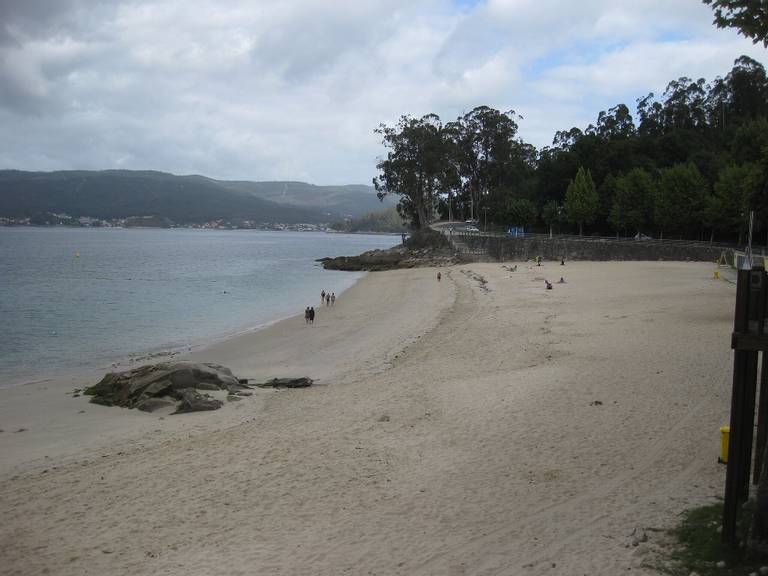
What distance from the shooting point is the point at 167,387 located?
15.4m

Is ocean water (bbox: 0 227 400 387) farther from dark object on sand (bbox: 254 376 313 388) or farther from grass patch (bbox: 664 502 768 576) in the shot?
grass patch (bbox: 664 502 768 576)

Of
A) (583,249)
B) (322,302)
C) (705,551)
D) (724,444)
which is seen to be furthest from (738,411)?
(583,249)

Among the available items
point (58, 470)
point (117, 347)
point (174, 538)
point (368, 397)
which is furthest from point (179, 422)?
point (117, 347)

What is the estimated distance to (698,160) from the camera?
6431 centimetres

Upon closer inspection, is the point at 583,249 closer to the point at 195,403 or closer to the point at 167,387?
the point at 167,387

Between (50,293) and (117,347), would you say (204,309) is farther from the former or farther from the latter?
(50,293)

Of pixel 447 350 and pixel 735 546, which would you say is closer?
pixel 735 546

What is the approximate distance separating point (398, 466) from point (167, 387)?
807cm

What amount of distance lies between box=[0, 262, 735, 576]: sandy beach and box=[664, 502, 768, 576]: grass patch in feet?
0.78

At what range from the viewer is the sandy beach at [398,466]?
6.97 metres

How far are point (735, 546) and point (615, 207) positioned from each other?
58.3m

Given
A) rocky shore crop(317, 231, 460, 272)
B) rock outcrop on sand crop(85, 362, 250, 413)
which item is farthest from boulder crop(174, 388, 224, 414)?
rocky shore crop(317, 231, 460, 272)

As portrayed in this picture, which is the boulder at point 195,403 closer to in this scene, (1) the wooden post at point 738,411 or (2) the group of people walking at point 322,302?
(1) the wooden post at point 738,411

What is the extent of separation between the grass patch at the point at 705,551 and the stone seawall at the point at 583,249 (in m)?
43.6
